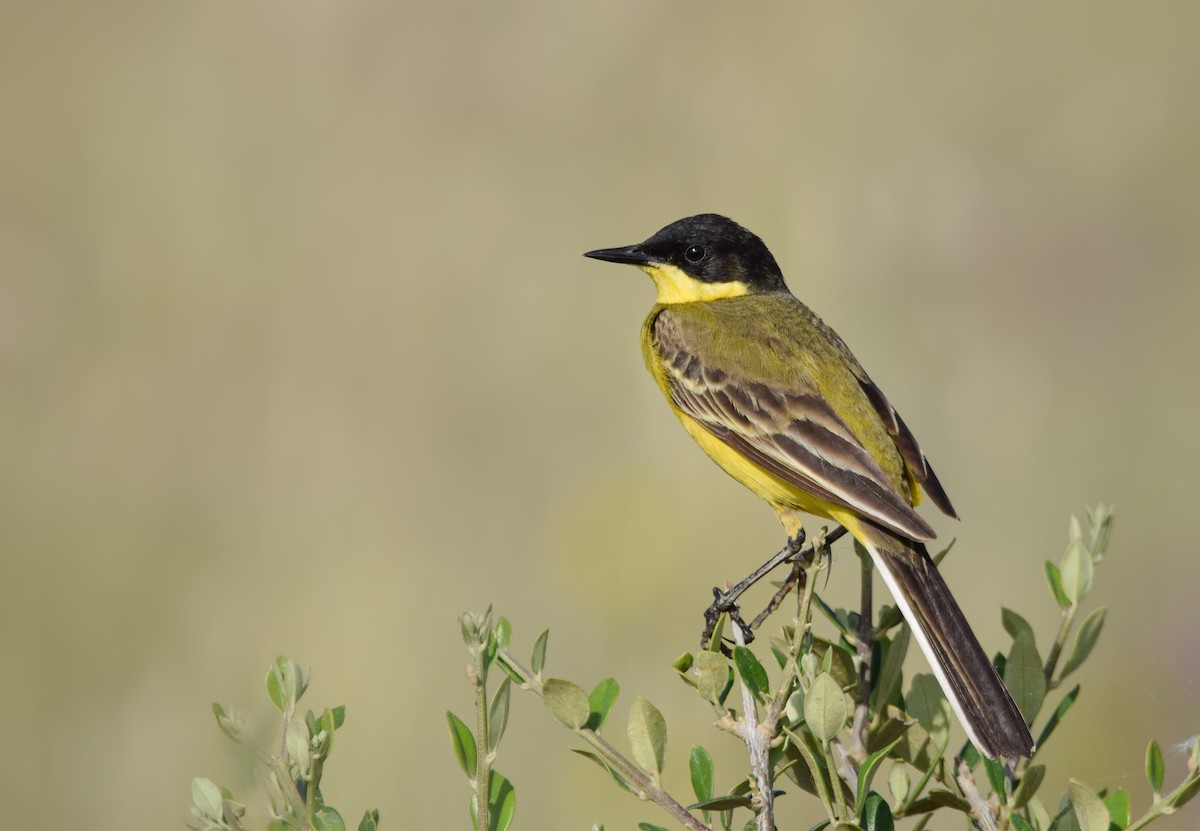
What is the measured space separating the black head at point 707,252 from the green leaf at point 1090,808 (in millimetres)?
3410

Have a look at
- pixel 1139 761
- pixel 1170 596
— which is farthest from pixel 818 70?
pixel 1139 761

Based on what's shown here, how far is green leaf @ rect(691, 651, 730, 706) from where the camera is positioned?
8.05ft

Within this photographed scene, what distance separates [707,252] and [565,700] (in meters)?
3.34

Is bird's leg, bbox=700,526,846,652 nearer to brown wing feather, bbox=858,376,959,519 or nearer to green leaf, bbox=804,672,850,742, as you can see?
brown wing feather, bbox=858,376,959,519

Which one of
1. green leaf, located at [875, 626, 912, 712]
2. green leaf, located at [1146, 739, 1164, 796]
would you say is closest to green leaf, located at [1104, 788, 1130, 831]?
green leaf, located at [1146, 739, 1164, 796]

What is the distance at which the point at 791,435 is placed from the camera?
4.21 meters

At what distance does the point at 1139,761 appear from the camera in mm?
4617

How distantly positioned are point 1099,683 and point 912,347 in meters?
2.30

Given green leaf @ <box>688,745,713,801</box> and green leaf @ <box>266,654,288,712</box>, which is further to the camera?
green leaf @ <box>688,745,713,801</box>

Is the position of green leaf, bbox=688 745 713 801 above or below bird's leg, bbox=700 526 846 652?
above

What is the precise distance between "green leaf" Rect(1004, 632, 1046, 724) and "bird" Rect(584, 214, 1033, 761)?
4 cm

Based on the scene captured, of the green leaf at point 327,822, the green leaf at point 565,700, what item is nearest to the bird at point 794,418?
the green leaf at point 565,700

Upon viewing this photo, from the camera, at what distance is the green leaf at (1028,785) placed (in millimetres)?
2402

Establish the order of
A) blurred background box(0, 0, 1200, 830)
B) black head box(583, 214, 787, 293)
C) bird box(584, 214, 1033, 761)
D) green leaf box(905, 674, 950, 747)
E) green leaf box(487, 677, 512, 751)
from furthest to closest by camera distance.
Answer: blurred background box(0, 0, 1200, 830) < black head box(583, 214, 787, 293) < bird box(584, 214, 1033, 761) < green leaf box(905, 674, 950, 747) < green leaf box(487, 677, 512, 751)
